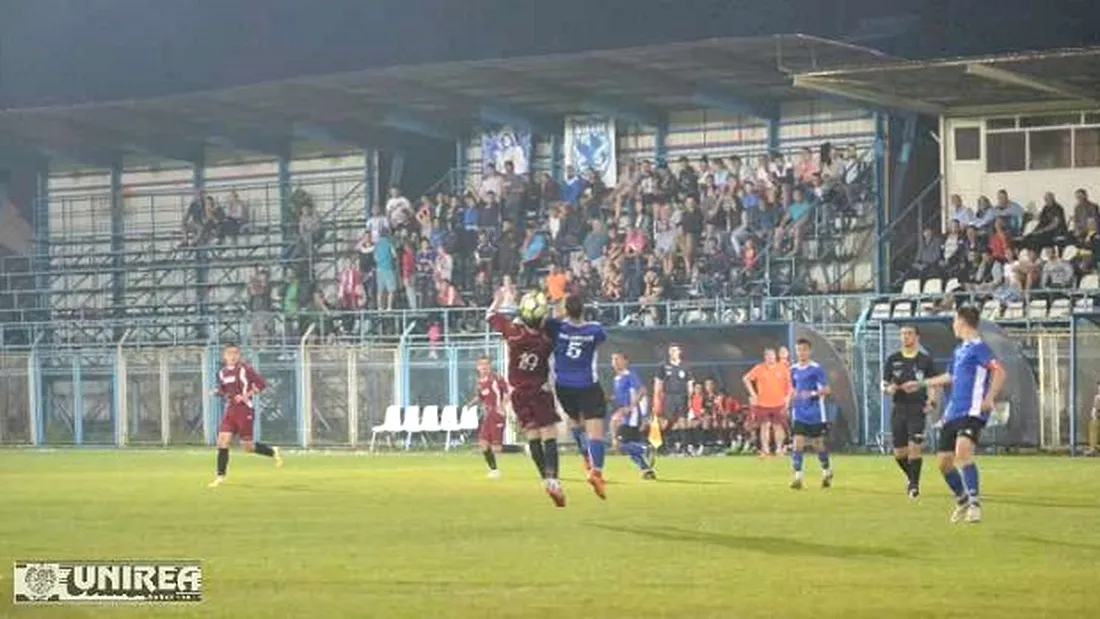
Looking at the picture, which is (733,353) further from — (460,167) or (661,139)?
(460,167)

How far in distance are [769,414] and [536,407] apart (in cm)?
1904

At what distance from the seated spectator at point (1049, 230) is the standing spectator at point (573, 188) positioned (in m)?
11.8

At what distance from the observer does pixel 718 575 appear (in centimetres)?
1734

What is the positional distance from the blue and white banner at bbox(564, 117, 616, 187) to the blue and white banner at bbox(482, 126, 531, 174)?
110cm

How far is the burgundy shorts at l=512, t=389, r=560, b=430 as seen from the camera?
23938 millimetres

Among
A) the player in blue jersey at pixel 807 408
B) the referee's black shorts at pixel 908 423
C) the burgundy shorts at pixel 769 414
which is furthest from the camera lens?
the burgundy shorts at pixel 769 414

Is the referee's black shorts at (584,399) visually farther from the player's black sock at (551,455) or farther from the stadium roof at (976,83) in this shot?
the stadium roof at (976,83)

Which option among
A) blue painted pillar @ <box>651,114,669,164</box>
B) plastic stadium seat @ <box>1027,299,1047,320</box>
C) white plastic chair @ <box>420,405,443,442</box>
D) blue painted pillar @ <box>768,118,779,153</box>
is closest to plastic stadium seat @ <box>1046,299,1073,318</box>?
plastic stadium seat @ <box>1027,299,1047,320</box>

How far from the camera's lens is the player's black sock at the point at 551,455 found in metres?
23.5

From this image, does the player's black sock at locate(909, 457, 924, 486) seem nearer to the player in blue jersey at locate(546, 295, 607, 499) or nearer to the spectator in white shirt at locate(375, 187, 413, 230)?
the player in blue jersey at locate(546, 295, 607, 499)

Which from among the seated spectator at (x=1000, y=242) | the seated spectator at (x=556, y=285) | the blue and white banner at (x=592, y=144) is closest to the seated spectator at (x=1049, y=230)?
the seated spectator at (x=1000, y=242)

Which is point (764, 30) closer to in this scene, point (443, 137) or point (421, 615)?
Result: point (443, 137)

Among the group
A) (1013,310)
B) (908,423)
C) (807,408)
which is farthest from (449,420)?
(908,423)

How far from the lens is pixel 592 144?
183 ft
